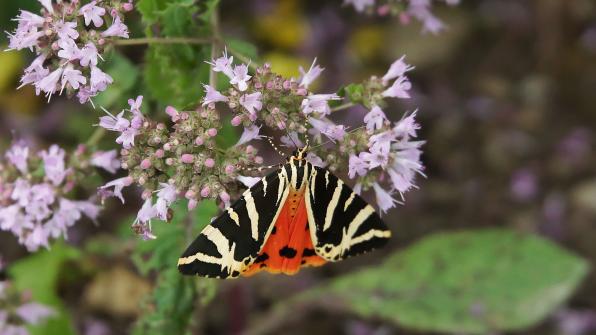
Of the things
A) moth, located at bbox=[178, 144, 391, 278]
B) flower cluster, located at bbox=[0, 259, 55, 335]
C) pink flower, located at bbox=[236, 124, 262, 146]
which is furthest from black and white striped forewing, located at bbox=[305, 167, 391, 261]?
flower cluster, located at bbox=[0, 259, 55, 335]

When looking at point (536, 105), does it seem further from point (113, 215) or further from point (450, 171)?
point (113, 215)

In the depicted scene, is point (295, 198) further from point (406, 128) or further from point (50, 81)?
point (50, 81)

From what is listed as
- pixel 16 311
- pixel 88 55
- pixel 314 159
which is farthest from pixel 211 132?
pixel 16 311

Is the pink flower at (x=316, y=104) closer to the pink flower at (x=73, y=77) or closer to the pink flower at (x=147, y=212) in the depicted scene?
the pink flower at (x=147, y=212)

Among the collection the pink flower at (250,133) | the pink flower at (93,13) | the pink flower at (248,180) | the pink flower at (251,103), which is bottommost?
the pink flower at (248,180)

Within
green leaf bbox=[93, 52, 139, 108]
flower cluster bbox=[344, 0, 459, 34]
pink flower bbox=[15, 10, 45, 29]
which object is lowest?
pink flower bbox=[15, 10, 45, 29]

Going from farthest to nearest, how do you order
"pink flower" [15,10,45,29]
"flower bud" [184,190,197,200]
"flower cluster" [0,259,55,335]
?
"flower cluster" [0,259,55,335] < "pink flower" [15,10,45,29] < "flower bud" [184,190,197,200]

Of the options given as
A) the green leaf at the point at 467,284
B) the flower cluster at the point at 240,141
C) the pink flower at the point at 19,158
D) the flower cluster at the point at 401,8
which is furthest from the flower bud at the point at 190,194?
the green leaf at the point at 467,284

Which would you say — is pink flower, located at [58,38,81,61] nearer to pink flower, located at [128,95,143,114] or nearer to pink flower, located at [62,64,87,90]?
pink flower, located at [62,64,87,90]

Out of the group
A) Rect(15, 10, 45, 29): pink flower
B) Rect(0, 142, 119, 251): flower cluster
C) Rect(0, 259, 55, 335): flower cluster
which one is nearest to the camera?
Rect(15, 10, 45, 29): pink flower
